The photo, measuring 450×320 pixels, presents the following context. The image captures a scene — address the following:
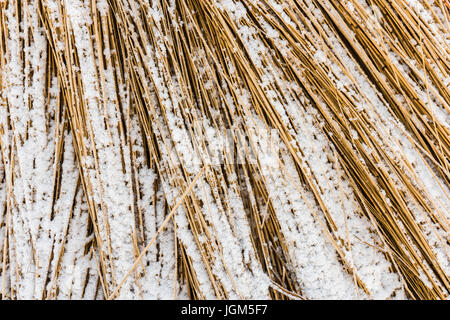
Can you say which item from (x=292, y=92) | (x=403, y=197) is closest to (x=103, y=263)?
(x=292, y=92)

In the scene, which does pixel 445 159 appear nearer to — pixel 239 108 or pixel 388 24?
pixel 388 24

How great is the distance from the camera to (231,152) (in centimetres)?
78

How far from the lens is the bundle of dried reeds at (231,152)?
2.43ft

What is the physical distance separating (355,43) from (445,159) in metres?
0.37

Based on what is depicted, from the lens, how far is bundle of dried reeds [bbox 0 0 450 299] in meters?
0.74

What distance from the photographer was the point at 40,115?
0.81 meters

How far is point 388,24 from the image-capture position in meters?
0.77

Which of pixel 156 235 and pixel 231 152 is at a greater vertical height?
pixel 231 152

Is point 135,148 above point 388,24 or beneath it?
beneath
